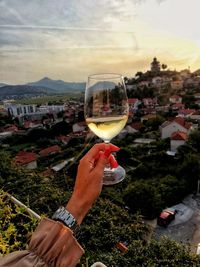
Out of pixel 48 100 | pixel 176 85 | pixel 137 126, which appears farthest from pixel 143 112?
pixel 48 100

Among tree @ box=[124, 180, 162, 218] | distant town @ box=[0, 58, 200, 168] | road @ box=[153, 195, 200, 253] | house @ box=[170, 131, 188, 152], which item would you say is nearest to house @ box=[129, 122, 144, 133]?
distant town @ box=[0, 58, 200, 168]

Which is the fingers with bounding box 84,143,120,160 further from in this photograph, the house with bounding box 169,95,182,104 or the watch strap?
the house with bounding box 169,95,182,104

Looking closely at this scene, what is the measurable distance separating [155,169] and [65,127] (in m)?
12.4

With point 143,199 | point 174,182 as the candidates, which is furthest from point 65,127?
point 143,199

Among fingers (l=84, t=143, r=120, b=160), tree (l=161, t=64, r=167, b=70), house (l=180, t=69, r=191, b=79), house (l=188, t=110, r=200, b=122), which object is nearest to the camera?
fingers (l=84, t=143, r=120, b=160)

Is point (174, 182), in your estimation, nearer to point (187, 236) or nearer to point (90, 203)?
point (187, 236)

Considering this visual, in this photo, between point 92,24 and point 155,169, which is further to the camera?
point 155,169

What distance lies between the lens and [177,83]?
35.8 m

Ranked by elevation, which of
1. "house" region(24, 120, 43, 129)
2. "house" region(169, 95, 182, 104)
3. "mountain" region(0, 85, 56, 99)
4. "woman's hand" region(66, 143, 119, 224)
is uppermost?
"woman's hand" region(66, 143, 119, 224)

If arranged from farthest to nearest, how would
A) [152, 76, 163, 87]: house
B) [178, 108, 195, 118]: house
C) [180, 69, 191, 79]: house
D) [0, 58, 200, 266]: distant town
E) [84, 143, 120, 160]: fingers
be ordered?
[180, 69, 191, 79]: house < [152, 76, 163, 87]: house < [178, 108, 195, 118]: house < [0, 58, 200, 266]: distant town < [84, 143, 120, 160]: fingers

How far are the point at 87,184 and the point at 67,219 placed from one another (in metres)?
0.09

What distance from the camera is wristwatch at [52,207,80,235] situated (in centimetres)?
62

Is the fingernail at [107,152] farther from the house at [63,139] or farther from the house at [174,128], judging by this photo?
the house at [63,139]

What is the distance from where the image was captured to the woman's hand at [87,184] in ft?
2.12
